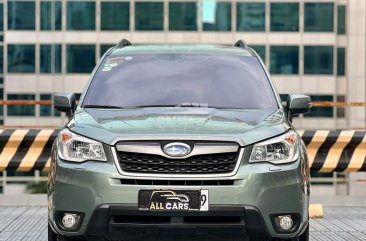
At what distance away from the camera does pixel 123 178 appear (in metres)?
5.22

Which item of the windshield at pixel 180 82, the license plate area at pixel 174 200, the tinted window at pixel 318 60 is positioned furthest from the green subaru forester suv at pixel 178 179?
the tinted window at pixel 318 60

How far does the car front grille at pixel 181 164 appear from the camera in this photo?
5246 mm

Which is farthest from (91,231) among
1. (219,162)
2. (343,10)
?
(343,10)

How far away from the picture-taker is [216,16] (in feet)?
191

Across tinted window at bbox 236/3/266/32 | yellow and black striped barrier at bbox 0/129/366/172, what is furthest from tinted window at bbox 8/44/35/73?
yellow and black striped barrier at bbox 0/129/366/172

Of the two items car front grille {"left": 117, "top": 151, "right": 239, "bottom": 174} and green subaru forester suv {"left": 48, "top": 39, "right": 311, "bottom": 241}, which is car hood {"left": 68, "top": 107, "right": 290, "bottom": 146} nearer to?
green subaru forester suv {"left": 48, "top": 39, "right": 311, "bottom": 241}

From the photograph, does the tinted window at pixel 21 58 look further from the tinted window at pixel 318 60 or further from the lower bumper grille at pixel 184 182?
the lower bumper grille at pixel 184 182

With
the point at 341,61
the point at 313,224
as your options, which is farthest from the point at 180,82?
the point at 341,61

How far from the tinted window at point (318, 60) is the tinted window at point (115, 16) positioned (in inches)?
543

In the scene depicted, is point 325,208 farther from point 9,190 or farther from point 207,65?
point 9,190

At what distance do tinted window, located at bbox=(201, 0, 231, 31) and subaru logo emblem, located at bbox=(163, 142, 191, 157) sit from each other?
2088 inches

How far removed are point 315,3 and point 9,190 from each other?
1050 inches

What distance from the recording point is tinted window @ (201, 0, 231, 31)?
57844mm

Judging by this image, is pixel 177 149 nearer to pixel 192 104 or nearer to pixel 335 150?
pixel 192 104
